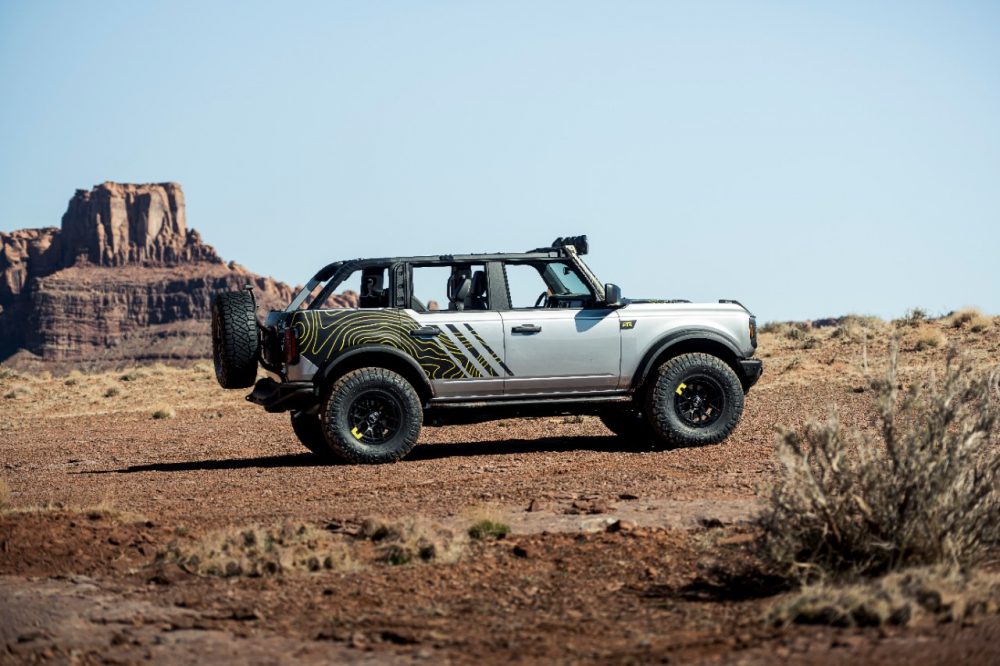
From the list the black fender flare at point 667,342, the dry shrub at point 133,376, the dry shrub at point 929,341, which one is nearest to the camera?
the black fender flare at point 667,342

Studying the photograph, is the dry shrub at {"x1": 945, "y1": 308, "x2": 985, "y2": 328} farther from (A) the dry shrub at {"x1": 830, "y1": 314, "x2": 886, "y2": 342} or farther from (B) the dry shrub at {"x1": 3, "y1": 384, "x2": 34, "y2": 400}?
(B) the dry shrub at {"x1": 3, "y1": 384, "x2": 34, "y2": 400}

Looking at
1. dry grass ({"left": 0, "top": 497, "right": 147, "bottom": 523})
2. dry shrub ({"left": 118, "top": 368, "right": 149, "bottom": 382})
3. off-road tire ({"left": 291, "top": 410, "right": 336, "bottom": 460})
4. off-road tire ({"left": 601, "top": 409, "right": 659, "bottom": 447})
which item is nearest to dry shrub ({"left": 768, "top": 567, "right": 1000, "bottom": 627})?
dry grass ({"left": 0, "top": 497, "right": 147, "bottom": 523})

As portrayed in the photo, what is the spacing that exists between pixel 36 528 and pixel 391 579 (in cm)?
310

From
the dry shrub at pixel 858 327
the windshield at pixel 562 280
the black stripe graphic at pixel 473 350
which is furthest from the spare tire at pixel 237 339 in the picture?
the dry shrub at pixel 858 327

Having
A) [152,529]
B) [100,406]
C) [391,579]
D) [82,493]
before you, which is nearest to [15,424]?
[100,406]

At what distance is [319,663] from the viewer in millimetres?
5484

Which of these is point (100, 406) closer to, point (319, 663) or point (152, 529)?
point (152, 529)

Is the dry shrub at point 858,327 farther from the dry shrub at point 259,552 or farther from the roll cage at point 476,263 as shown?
the dry shrub at point 259,552

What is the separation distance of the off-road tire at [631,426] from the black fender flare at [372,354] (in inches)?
90.3

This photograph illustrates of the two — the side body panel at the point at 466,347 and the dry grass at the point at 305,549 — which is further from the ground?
the side body panel at the point at 466,347

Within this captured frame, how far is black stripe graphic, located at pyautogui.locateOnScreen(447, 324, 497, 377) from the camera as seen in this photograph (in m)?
12.6

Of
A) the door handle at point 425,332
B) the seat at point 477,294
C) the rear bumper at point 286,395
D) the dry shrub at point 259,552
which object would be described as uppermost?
the seat at point 477,294

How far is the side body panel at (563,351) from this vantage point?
12.7 meters

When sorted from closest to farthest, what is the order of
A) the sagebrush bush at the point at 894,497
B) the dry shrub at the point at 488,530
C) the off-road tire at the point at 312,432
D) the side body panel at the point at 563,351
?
the sagebrush bush at the point at 894,497, the dry shrub at the point at 488,530, the side body panel at the point at 563,351, the off-road tire at the point at 312,432
